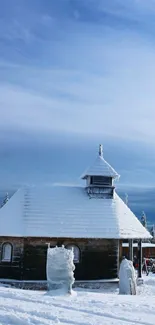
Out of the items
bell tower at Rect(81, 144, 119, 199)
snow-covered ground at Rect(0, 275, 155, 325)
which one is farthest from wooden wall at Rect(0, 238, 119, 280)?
snow-covered ground at Rect(0, 275, 155, 325)

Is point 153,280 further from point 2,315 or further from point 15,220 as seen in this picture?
point 2,315

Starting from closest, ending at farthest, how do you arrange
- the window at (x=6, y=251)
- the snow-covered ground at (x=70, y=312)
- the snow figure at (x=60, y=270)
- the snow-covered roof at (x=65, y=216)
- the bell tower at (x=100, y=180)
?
1. the snow-covered ground at (x=70, y=312)
2. the snow figure at (x=60, y=270)
3. the snow-covered roof at (x=65, y=216)
4. the window at (x=6, y=251)
5. the bell tower at (x=100, y=180)

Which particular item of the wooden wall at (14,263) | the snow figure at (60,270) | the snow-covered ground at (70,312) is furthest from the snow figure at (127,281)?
the wooden wall at (14,263)

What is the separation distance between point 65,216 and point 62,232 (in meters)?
1.43

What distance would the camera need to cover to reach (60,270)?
51.7 feet

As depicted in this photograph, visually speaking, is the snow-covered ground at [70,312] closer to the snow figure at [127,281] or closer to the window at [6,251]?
the snow figure at [127,281]

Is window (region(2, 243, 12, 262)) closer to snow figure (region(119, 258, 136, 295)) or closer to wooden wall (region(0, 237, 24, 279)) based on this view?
wooden wall (region(0, 237, 24, 279))

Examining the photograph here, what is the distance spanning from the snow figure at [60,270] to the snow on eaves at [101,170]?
36.0 ft

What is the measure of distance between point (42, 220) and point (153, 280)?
862cm

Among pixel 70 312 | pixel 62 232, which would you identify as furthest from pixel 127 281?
pixel 70 312

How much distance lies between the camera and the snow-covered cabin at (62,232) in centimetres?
2275

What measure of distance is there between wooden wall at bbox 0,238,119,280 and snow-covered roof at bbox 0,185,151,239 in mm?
624

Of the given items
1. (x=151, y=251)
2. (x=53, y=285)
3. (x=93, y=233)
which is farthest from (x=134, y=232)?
(x=151, y=251)

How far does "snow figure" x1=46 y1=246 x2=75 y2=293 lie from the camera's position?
1530cm
